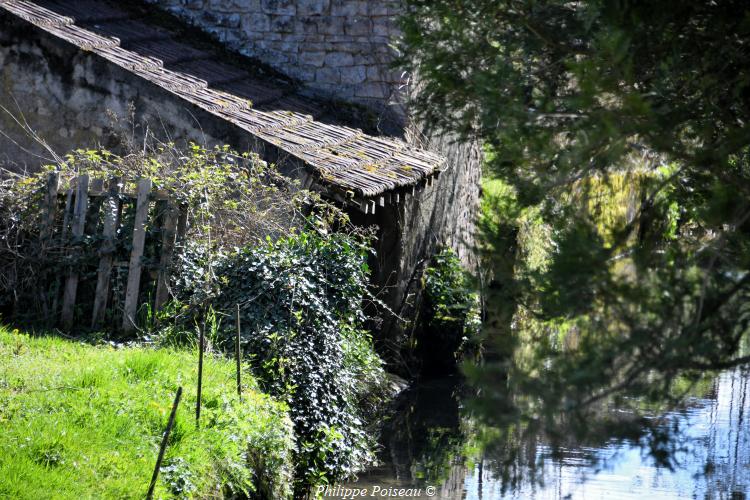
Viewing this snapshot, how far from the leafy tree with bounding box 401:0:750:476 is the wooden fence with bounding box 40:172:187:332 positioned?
4317mm

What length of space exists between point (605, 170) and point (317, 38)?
9.33 m

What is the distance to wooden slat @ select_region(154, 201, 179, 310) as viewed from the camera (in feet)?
27.5

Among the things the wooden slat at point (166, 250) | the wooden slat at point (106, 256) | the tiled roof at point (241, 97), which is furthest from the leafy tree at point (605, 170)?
the tiled roof at point (241, 97)

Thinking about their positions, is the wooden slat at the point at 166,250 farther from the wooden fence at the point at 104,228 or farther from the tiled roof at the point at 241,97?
the tiled roof at the point at 241,97

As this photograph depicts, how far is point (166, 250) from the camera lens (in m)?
8.46

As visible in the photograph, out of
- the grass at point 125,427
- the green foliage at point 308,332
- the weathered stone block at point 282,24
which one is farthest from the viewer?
the weathered stone block at point 282,24

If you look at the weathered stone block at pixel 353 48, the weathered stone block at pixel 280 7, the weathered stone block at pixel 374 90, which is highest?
the weathered stone block at pixel 280 7

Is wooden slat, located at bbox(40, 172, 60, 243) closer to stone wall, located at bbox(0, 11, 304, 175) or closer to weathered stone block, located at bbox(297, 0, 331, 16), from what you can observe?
stone wall, located at bbox(0, 11, 304, 175)

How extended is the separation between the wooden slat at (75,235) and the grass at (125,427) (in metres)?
0.73

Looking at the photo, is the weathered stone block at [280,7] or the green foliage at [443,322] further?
the green foliage at [443,322]

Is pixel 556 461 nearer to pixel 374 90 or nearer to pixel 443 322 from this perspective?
pixel 443 322

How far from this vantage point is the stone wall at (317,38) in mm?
12250

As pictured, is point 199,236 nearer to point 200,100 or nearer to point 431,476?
point 200,100

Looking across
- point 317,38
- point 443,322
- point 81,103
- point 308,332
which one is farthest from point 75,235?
point 443,322
